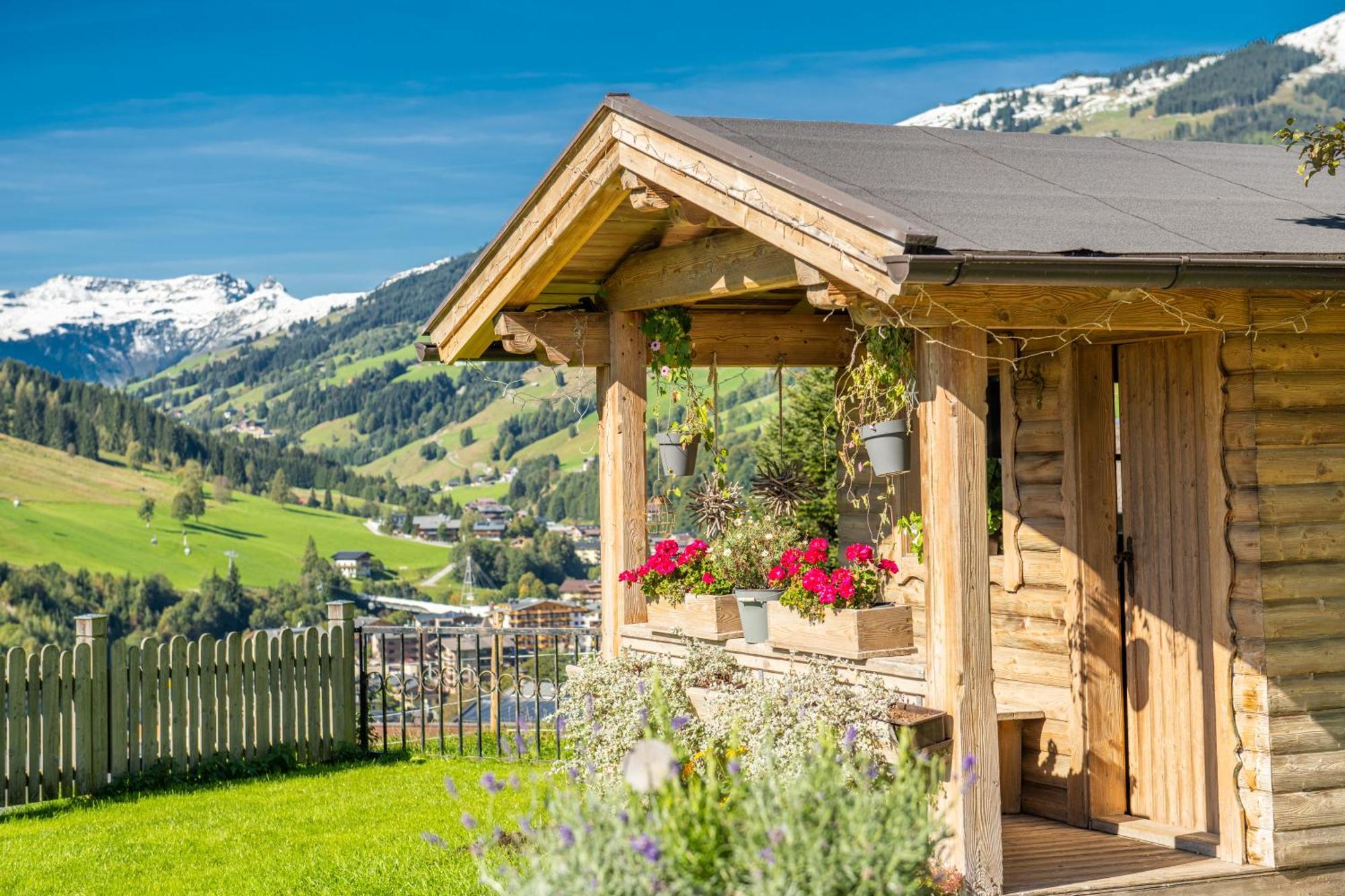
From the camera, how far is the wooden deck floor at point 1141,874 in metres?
6.19

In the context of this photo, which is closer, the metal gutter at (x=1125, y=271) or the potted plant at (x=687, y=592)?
the metal gutter at (x=1125, y=271)

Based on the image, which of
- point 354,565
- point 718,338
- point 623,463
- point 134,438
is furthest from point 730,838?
point 134,438

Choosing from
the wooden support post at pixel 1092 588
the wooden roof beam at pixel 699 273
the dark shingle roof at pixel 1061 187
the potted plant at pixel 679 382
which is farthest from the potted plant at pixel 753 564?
the dark shingle roof at pixel 1061 187

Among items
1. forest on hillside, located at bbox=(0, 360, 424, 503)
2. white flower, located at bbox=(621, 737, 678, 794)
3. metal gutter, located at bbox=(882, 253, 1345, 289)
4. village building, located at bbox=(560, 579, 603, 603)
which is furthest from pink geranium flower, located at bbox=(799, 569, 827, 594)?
forest on hillside, located at bbox=(0, 360, 424, 503)

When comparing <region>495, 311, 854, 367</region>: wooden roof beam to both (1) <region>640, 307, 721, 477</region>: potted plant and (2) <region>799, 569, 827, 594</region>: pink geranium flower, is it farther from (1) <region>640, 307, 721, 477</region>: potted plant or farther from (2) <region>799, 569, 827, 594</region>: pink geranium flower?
(2) <region>799, 569, 827, 594</region>: pink geranium flower

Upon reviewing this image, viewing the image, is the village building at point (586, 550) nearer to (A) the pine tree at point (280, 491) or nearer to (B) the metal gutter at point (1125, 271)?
(A) the pine tree at point (280, 491)

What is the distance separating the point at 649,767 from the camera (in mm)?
4016

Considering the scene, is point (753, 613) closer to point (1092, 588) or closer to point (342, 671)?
point (1092, 588)

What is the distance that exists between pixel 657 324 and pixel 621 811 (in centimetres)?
464

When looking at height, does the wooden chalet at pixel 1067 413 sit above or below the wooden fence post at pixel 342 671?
above

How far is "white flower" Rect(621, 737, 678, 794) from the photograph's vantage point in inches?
156

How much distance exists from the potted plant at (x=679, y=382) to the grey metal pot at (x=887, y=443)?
1.59 meters

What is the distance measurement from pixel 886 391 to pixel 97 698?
691cm

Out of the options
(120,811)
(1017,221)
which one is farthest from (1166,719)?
(120,811)
